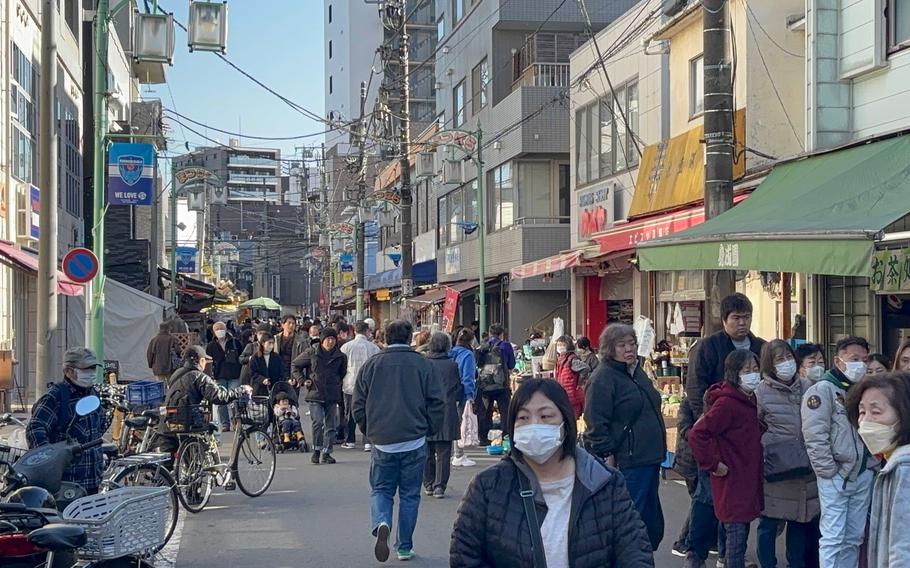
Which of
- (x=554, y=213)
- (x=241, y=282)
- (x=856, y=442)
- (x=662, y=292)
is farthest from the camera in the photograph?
(x=241, y=282)

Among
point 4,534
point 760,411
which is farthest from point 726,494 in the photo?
point 4,534

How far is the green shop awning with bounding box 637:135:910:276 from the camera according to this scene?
8469 mm

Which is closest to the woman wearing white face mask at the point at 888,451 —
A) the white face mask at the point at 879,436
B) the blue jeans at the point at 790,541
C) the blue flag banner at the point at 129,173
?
the white face mask at the point at 879,436

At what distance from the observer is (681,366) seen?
15898mm

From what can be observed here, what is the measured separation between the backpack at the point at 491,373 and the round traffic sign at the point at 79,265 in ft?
18.3

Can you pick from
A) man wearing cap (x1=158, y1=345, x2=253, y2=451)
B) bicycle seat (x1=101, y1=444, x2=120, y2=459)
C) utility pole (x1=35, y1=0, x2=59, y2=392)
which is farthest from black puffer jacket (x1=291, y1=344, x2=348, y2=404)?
bicycle seat (x1=101, y1=444, x2=120, y2=459)

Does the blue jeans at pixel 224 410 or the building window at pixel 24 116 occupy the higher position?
the building window at pixel 24 116

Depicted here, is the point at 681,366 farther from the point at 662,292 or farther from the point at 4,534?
the point at 4,534

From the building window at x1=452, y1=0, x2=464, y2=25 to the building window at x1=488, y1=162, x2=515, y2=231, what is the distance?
7.11 m

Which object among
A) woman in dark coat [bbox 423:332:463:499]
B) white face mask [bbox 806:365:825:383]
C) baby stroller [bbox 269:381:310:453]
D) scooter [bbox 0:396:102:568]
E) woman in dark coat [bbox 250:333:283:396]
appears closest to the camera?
scooter [bbox 0:396:102:568]

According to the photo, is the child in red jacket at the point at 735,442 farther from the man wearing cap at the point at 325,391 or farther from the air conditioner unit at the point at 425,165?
the air conditioner unit at the point at 425,165

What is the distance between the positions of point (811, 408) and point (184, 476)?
6.19 metres

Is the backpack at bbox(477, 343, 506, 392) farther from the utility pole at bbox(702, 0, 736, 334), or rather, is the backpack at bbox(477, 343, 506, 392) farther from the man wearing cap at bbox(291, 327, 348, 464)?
the utility pole at bbox(702, 0, 736, 334)

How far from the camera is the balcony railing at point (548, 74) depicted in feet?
90.4
